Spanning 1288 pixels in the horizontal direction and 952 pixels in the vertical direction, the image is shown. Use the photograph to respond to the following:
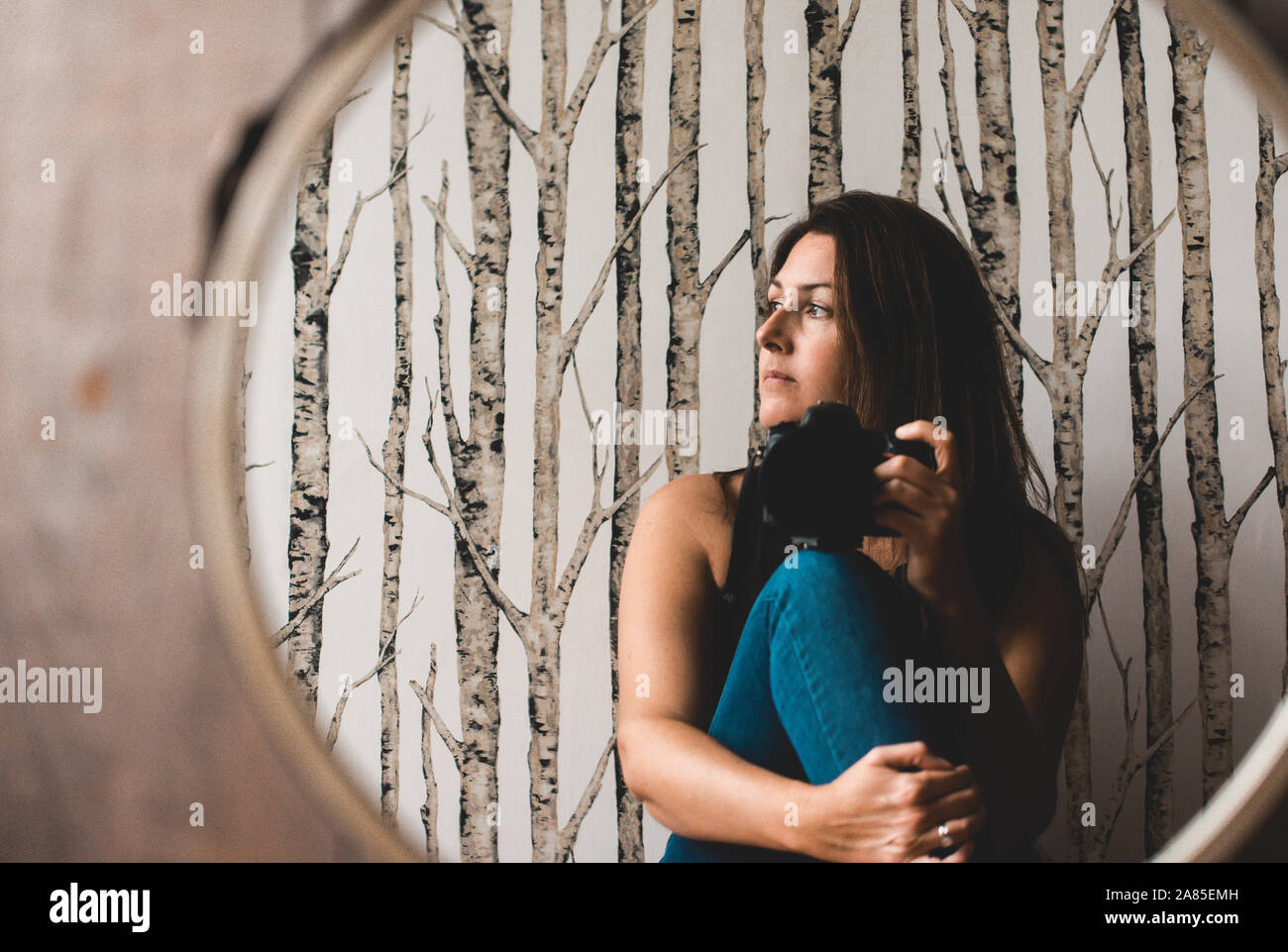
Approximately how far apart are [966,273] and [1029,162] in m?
0.08

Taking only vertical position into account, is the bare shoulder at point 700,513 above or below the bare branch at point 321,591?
above

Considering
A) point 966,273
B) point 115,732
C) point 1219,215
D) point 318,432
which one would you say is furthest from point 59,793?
point 1219,215

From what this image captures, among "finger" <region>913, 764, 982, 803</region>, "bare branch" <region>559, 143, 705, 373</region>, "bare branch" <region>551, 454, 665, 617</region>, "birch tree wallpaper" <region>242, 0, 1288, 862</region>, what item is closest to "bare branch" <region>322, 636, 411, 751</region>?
"birch tree wallpaper" <region>242, 0, 1288, 862</region>

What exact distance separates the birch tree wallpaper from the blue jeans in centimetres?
10

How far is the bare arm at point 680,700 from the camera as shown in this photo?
466 mm

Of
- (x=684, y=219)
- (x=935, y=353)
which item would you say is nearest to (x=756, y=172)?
(x=684, y=219)

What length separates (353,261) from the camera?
0.53 meters

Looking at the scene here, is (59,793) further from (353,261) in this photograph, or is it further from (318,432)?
(353,261)

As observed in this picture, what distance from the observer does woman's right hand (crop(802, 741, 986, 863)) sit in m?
0.43

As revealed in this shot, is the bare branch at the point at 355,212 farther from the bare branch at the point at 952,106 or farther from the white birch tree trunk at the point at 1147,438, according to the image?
the white birch tree trunk at the point at 1147,438

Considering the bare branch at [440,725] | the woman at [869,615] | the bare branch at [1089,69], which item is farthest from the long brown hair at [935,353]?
the bare branch at [440,725]

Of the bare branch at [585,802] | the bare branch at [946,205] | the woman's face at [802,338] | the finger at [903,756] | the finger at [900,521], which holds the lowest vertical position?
the bare branch at [585,802]

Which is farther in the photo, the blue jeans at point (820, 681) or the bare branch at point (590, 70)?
the bare branch at point (590, 70)
